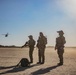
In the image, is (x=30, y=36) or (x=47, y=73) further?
(x=30, y=36)

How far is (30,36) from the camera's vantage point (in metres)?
23.2

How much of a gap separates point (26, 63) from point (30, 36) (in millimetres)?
3786

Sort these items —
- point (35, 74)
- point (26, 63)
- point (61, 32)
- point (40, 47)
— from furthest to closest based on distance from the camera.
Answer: point (40, 47) < point (61, 32) < point (26, 63) < point (35, 74)

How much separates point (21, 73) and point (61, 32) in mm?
6633

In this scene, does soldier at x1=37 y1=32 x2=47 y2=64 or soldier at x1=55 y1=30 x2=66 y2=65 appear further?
soldier at x1=37 y1=32 x2=47 y2=64

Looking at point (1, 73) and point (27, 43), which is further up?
point (27, 43)

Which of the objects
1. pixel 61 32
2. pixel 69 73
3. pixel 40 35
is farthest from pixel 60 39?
pixel 69 73

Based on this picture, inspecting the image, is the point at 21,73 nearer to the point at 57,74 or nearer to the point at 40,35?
the point at 57,74

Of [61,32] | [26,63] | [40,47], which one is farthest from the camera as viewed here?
[40,47]

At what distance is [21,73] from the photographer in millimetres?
15773

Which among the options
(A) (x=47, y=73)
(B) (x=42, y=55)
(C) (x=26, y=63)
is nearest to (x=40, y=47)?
(B) (x=42, y=55)

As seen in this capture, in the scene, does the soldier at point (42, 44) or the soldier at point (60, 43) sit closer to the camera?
the soldier at point (60, 43)

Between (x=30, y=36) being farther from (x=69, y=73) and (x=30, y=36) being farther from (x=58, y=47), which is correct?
(x=69, y=73)

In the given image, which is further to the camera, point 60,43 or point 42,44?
point 42,44
